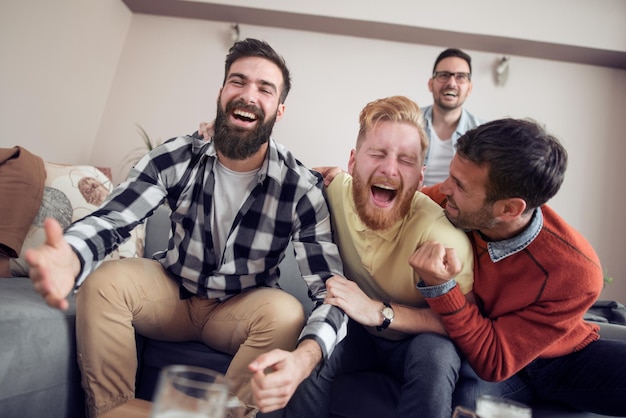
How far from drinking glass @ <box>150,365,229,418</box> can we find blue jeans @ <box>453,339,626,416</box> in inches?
38.1

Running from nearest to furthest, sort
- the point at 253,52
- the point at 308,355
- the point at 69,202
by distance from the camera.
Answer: the point at 308,355 → the point at 253,52 → the point at 69,202

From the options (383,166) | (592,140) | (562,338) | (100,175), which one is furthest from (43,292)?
(592,140)

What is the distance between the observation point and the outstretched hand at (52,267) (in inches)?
29.0

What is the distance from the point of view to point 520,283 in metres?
1.27

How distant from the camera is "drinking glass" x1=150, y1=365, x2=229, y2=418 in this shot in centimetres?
50

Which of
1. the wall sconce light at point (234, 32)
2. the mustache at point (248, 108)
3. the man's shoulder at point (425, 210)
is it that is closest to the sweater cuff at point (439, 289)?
the man's shoulder at point (425, 210)

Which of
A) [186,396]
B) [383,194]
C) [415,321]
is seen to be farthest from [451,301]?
[186,396]

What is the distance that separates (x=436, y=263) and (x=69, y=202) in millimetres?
1531

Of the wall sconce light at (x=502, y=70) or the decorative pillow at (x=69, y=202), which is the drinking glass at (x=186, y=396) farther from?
the wall sconce light at (x=502, y=70)

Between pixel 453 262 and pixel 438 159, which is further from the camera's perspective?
pixel 438 159

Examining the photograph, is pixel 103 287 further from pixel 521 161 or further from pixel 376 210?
pixel 521 161

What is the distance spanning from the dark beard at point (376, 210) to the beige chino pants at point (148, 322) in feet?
1.12

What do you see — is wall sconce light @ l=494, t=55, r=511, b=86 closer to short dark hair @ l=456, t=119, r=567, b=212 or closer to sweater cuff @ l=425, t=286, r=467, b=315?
short dark hair @ l=456, t=119, r=567, b=212

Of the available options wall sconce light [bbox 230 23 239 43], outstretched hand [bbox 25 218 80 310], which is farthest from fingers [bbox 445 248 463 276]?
wall sconce light [bbox 230 23 239 43]
